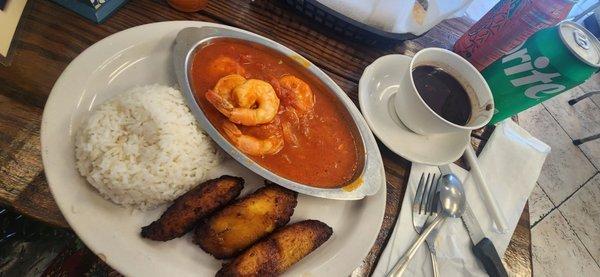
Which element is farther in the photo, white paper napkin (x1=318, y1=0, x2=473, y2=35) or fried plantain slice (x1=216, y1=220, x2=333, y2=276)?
white paper napkin (x1=318, y1=0, x2=473, y2=35)

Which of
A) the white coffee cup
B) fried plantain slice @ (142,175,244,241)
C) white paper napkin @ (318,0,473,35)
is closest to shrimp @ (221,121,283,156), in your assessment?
fried plantain slice @ (142,175,244,241)

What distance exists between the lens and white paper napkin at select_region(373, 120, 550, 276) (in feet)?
4.28

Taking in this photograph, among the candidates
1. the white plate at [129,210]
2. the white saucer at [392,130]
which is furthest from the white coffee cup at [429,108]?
the white plate at [129,210]

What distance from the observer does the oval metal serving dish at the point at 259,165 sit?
1.19 metres

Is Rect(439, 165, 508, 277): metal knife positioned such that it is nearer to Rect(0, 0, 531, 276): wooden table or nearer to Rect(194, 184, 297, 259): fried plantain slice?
Rect(0, 0, 531, 276): wooden table

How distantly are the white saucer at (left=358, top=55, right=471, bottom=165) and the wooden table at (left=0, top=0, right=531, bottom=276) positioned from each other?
7cm

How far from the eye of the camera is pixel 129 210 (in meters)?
1.10

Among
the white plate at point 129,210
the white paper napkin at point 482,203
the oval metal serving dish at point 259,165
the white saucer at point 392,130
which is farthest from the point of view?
the white saucer at point 392,130

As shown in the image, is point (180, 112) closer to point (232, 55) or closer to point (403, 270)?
point (232, 55)

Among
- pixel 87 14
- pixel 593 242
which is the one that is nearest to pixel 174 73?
pixel 87 14

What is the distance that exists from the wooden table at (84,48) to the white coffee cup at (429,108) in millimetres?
186

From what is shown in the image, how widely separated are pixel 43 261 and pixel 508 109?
7.45ft

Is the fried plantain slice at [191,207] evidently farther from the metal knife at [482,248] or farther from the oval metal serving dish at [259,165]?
the metal knife at [482,248]

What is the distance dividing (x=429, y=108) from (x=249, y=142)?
0.68 metres
